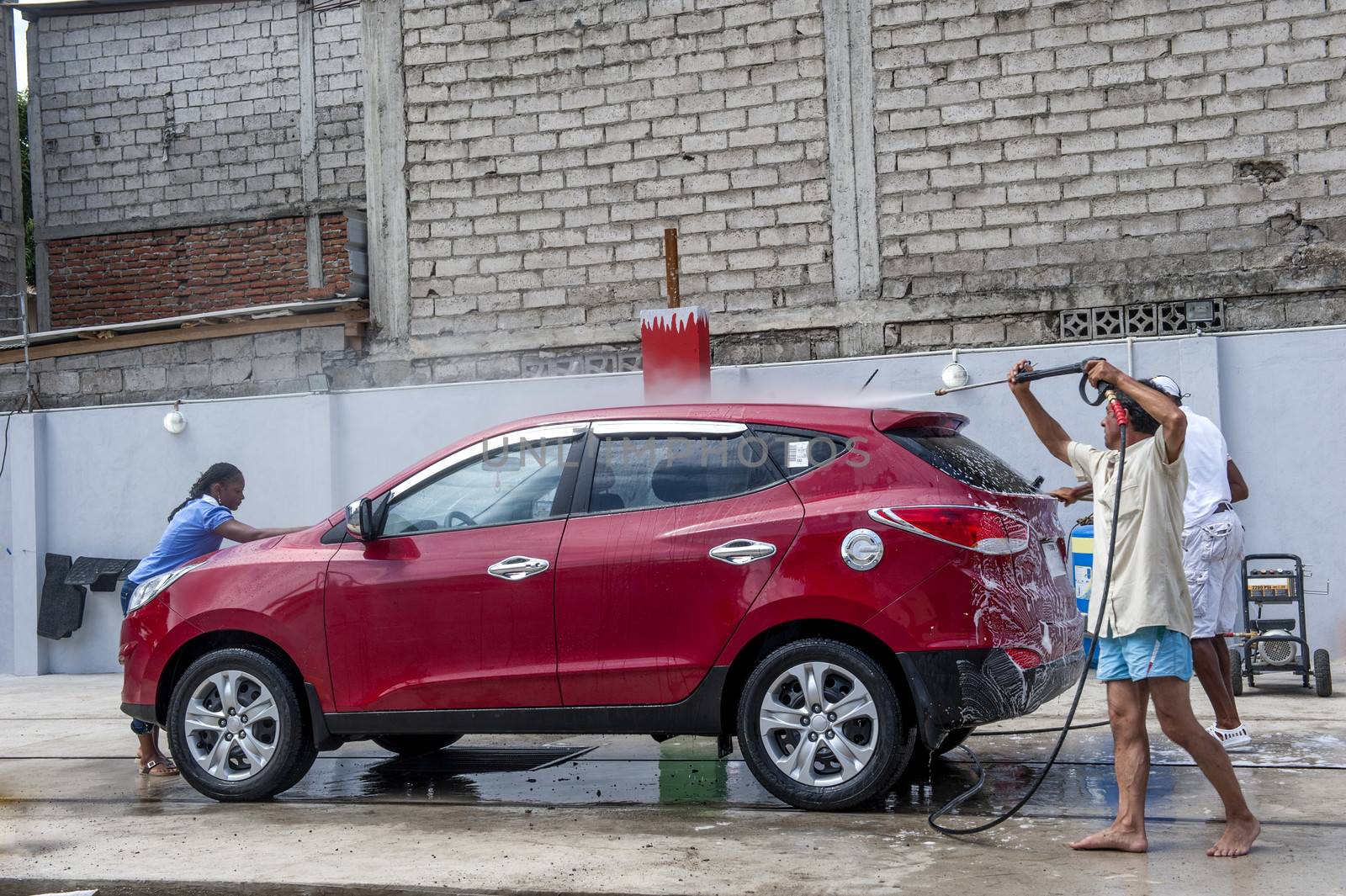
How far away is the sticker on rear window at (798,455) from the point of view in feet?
19.5

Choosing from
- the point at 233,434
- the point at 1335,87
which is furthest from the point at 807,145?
the point at 233,434

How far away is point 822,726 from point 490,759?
254cm

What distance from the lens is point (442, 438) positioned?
1218 cm

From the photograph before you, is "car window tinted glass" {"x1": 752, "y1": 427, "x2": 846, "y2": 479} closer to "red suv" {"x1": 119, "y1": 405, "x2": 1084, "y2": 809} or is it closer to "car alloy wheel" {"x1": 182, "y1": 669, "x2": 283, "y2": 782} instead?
"red suv" {"x1": 119, "y1": 405, "x2": 1084, "y2": 809}

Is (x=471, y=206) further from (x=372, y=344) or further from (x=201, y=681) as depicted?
(x=201, y=681)

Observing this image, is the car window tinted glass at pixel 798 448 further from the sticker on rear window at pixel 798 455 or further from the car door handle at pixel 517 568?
the car door handle at pixel 517 568

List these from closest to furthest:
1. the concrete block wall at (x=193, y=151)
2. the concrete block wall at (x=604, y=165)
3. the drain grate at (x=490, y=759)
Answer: the drain grate at (x=490, y=759), the concrete block wall at (x=604, y=165), the concrete block wall at (x=193, y=151)

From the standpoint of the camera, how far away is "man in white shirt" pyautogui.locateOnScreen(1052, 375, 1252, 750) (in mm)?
6621

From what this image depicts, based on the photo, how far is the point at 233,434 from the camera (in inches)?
497

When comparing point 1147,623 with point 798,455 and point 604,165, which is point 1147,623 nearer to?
point 798,455

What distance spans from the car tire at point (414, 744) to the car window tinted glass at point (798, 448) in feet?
8.88

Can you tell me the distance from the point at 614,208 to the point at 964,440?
7317mm

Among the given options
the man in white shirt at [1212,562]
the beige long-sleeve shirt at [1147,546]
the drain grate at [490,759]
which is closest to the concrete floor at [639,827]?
the drain grate at [490,759]

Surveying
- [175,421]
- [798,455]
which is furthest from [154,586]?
[175,421]
